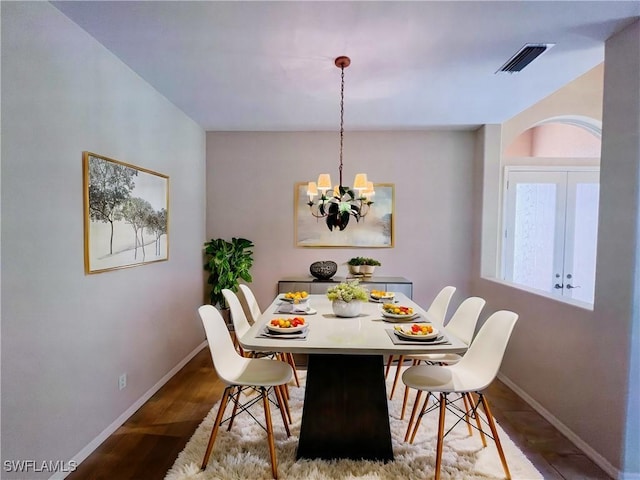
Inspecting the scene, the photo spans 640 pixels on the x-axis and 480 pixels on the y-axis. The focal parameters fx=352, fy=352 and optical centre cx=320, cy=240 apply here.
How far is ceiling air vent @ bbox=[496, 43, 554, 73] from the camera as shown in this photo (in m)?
2.32

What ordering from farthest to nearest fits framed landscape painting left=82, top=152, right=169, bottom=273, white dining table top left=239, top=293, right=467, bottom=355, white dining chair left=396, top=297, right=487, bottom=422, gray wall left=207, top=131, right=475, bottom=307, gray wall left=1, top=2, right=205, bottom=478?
gray wall left=207, top=131, right=475, bottom=307 → white dining chair left=396, top=297, right=487, bottom=422 → framed landscape painting left=82, top=152, right=169, bottom=273 → white dining table top left=239, top=293, right=467, bottom=355 → gray wall left=1, top=2, right=205, bottom=478

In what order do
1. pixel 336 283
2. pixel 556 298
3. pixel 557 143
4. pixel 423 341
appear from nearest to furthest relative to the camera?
pixel 423 341 < pixel 556 298 < pixel 336 283 < pixel 557 143

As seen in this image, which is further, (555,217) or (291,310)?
(555,217)

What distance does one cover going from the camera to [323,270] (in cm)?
419

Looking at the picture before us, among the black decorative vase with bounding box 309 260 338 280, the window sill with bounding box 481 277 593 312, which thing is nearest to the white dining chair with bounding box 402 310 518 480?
the window sill with bounding box 481 277 593 312

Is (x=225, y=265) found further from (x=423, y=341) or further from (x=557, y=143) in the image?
(x=557, y=143)

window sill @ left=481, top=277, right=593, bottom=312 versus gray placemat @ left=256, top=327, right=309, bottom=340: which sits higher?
window sill @ left=481, top=277, right=593, bottom=312

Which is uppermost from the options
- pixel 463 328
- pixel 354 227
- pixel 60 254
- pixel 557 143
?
pixel 557 143

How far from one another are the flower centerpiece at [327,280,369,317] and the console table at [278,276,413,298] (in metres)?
1.48

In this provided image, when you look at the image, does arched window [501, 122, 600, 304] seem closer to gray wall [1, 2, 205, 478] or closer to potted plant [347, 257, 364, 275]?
potted plant [347, 257, 364, 275]

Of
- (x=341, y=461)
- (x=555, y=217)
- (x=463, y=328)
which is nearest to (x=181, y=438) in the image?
(x=341, y=461)

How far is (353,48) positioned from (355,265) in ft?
8.25

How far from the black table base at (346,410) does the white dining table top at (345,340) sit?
0.16 meters

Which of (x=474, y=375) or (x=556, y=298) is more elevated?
(x=556, y=298)
